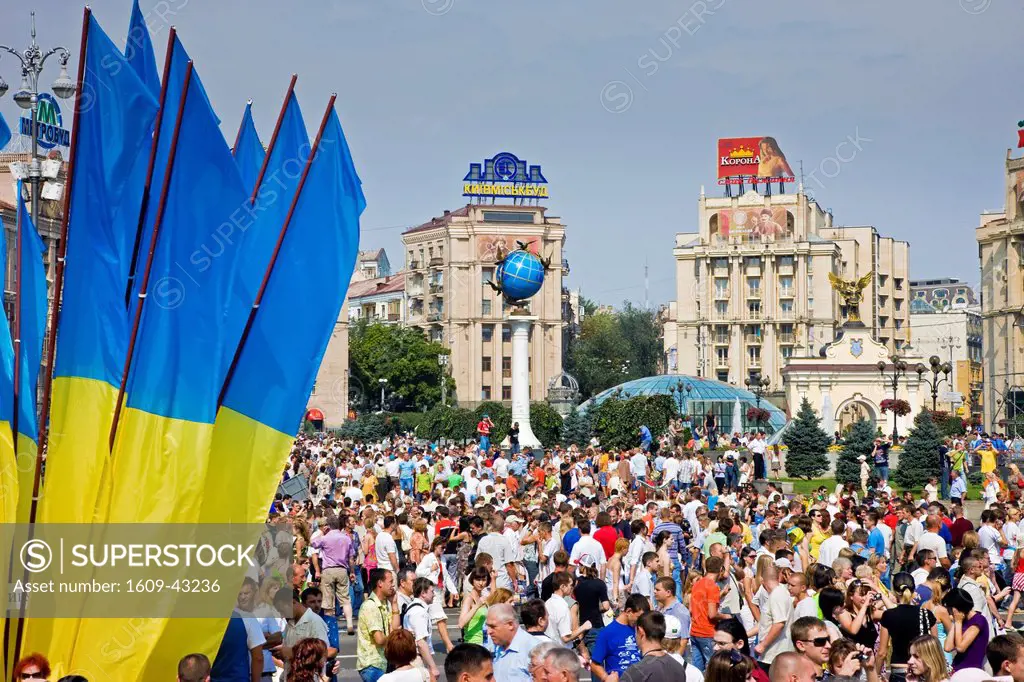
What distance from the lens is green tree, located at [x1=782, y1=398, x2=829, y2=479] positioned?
46188mm

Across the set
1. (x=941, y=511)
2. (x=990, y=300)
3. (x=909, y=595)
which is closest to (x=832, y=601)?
(x=909, y=595)

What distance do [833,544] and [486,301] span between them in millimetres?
94230

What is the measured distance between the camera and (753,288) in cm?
11319

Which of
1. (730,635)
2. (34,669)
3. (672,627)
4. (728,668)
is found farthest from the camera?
(672,627)

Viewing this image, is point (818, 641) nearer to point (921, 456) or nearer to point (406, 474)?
point (406, 474)

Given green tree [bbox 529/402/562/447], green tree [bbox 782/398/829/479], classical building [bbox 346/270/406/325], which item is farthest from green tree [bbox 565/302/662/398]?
green tree [bbox 782/398/829/479]

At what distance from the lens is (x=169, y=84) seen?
9.53 m

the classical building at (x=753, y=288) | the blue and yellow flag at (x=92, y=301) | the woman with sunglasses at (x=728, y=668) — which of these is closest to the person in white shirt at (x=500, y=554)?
the blue and yellow flag at (x=92, y=301)

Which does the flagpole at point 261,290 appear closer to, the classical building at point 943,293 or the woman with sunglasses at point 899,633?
the woman with sunglasses at point 899,633

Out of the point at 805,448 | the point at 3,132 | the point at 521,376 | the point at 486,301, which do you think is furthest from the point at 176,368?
the point at 486,301

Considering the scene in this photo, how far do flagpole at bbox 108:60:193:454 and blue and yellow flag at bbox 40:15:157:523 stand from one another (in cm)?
14

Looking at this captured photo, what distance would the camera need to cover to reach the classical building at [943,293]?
159500 mm

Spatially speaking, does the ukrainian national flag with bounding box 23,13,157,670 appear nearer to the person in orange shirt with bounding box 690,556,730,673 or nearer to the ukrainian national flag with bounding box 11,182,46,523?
the ukrainian national flag with bounding box 11,182,46,523

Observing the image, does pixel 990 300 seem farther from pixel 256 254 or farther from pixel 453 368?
pixel 256 254
